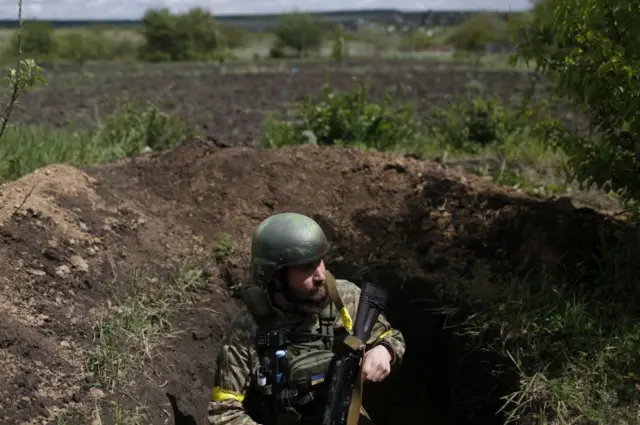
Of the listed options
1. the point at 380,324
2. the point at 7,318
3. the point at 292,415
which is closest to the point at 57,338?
the point at 7,318

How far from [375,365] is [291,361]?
0.38m

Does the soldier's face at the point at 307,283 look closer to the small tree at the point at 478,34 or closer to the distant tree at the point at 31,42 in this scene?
the distant tree at the point at 31,42

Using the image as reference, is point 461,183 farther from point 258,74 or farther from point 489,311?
point 258,74

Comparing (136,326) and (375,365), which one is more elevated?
(375,365)

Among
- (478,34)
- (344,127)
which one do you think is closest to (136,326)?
(344,127)

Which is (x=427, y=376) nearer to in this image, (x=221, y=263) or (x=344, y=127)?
(x=221, y=263)

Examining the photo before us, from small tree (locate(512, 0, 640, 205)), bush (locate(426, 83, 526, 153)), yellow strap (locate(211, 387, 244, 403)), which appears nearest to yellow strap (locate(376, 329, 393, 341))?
yellow strap (locate(211, 387, 244, 403))

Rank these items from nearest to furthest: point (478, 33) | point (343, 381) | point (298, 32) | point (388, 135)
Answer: point (343, 381), point (388, 135), point (478, 33), point (298, 32)

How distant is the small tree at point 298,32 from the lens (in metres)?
50.4

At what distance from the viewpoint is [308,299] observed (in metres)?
3.20

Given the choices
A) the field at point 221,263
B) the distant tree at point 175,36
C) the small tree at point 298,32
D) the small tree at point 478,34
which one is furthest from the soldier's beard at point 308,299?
the small tree at point 298,32

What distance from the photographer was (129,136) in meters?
8.01

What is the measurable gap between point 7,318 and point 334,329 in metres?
1.62

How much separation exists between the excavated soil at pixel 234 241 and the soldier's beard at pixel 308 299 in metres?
0.92
